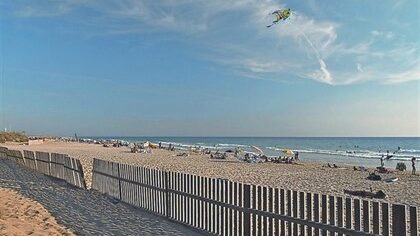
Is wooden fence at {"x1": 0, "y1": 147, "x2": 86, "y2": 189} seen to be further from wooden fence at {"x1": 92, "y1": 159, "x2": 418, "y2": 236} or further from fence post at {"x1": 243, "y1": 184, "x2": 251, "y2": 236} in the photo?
fence post at {"x1": 243, "y1": 184, "x2": 251, "y2": 236}

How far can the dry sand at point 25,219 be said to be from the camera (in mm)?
8047

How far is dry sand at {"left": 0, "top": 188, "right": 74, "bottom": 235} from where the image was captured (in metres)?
8.05

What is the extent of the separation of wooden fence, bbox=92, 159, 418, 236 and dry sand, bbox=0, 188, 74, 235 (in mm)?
2249

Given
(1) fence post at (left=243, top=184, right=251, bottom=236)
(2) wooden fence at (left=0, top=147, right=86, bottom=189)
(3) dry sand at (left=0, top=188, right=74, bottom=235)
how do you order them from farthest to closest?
Answer: (2) wooden fence at (left=0, top=147, right=86, bottom=189) → (3) dry sand at (left=0, top=188, right=74, bottom=235) → (1) fence post at (left=243, top=184, right=251, bottom=236)

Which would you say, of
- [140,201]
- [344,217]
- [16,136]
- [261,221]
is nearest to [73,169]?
[140,201]

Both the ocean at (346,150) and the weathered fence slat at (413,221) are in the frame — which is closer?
the weathered fence slat at (413,221)

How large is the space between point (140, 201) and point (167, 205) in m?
1.53

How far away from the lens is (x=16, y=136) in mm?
83625

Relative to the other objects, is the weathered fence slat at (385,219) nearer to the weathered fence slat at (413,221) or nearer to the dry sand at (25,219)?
the weathered fence slat at (413,221)

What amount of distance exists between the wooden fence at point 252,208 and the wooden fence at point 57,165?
4.04 metres

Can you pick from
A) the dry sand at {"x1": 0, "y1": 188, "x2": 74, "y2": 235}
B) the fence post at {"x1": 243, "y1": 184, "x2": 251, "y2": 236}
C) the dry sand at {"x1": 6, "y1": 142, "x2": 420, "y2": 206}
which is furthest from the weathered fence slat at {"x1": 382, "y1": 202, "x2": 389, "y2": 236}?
the dry sand at {"x1": 6, "y1": 142, "x2": 420, "y2": 206}

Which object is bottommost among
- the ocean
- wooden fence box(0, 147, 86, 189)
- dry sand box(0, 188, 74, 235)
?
the ocean

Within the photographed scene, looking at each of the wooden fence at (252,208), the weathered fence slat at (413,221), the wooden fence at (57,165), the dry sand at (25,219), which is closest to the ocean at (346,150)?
the wooden fence at (57,165)

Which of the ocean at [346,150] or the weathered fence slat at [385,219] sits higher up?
the weathered fence slat at [385,219]
